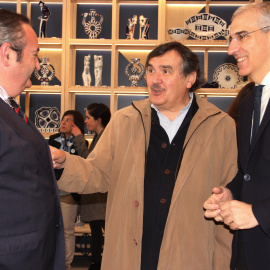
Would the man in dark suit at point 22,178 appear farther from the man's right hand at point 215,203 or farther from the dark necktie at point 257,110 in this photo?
the dark necktie at point 257,110

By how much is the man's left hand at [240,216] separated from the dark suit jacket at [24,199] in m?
0.66

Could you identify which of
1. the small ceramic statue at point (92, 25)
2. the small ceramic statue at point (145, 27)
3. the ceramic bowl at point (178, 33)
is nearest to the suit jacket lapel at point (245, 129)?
the ceramic bowl at point (178, 33)

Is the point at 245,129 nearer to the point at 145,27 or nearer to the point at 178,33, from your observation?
the point at 178,33

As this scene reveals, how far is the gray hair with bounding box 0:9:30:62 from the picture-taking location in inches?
66.7

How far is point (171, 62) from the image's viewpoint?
7.84 feet

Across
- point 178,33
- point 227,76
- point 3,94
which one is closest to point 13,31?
point 3,94

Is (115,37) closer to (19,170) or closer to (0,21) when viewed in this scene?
(0,21)

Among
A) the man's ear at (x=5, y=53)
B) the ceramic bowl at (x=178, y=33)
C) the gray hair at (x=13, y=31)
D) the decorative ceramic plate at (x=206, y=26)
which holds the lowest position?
the man's ear at (x=5, y=53)

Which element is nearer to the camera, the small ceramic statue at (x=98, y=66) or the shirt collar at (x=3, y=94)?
the shirt collar at (x=3, y=94)

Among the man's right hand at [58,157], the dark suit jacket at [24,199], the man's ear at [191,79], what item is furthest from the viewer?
the man's ear at [191,79]

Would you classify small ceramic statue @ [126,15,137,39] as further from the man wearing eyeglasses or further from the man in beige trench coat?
the man wearing eyeglasses

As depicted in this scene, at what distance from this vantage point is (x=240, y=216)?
1588mm

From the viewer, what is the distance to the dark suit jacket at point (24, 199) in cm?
146

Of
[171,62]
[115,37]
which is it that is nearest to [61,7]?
[115,37]
